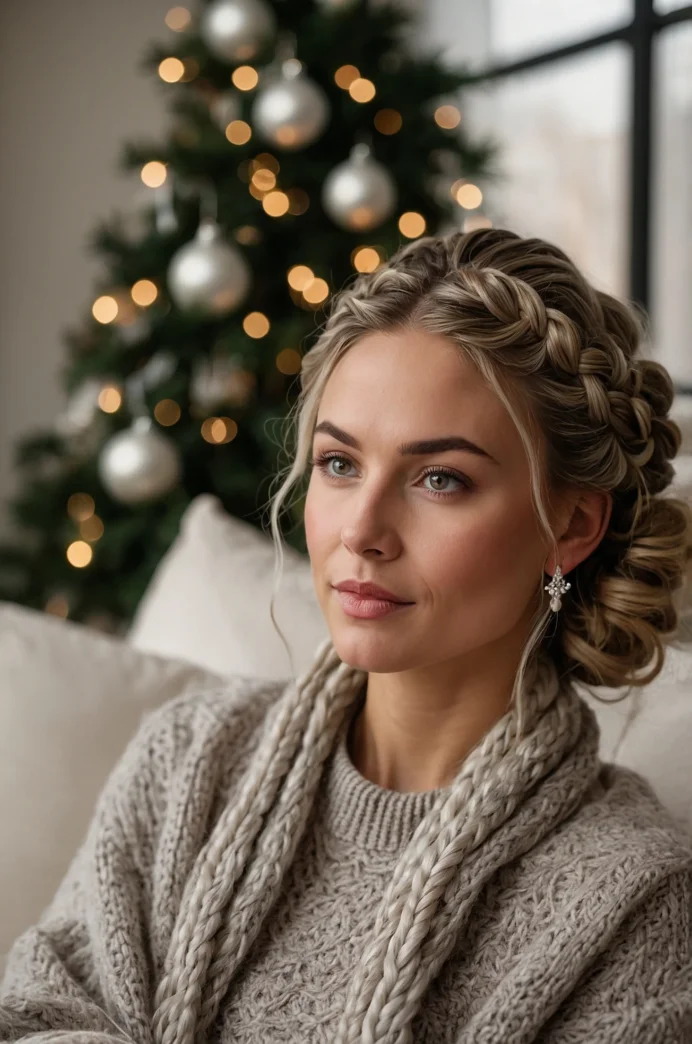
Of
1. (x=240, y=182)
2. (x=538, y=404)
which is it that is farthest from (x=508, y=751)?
(x=240, y=182)

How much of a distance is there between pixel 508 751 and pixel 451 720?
0.08 m

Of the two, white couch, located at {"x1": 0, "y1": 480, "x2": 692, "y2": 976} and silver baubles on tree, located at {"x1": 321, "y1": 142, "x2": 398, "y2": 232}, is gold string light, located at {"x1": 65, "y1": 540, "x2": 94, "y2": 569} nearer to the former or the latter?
silver baubles on tree, located at {"x1": 321, "y1": 142, "x2": 398, "y2": 232}

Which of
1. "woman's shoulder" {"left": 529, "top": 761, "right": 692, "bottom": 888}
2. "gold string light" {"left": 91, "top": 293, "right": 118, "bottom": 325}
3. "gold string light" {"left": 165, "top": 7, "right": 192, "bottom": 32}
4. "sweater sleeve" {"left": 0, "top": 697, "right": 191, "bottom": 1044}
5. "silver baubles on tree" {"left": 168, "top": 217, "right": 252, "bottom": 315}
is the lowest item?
"sweater sleeve" {"left": 0, "top": 697, "right": 191, "bottom": 1044}

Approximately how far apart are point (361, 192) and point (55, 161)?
1790 millimetres

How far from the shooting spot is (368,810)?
4.21 feet

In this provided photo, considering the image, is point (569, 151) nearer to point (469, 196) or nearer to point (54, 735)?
point (469, 196)

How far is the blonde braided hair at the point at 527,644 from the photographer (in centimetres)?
116

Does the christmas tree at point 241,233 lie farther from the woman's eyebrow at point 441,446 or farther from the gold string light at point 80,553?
the woman's eyebrow at point 441,446

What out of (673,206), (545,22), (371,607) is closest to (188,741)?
(371,607)

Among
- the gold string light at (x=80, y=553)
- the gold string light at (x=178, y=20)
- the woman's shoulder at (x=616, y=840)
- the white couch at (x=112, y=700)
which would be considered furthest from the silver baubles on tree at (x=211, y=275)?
the woman's shoulder at (x=616, y=840)

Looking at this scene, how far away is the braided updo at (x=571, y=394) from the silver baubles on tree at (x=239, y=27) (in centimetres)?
169

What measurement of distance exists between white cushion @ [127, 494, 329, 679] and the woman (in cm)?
40

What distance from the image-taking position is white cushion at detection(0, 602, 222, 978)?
156 cm

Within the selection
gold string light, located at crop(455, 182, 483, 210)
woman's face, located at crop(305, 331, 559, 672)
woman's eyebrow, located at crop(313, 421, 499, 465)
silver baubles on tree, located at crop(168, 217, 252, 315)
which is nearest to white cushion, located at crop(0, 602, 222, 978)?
woman's face, located at crop(305, 331, 559, 672)
